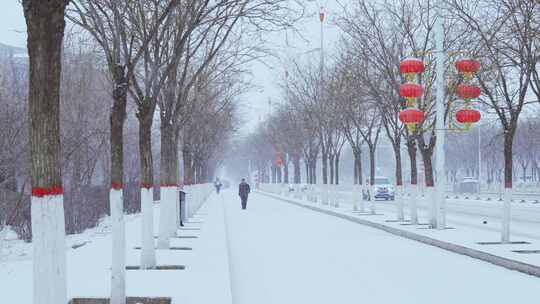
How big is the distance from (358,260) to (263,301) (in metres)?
5.57

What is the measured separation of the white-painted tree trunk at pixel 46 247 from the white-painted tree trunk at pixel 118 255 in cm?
274

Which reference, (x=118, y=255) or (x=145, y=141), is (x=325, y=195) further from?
(x=118, y=255)

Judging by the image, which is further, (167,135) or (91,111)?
(91,111)

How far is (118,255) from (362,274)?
17.3 ft

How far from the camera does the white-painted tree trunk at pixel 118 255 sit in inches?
371

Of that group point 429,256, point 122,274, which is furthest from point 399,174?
point 122,274

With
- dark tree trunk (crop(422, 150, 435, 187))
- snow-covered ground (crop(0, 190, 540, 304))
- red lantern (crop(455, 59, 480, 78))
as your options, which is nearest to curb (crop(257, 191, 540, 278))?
snow-covered ground (crop(0, 190, 540, 304))

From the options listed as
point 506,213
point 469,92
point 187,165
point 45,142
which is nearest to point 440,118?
point 469,92

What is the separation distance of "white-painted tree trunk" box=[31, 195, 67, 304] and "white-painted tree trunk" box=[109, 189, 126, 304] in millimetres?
2735

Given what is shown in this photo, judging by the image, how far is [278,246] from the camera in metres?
19.6

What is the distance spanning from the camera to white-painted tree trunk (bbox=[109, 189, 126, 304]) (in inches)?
371

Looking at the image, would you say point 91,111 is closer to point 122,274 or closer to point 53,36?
point 122,274

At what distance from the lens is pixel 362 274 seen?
45.1 feet

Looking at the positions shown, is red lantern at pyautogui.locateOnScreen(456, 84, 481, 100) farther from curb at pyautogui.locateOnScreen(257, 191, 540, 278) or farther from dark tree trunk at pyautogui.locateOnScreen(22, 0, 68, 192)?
dark tree trunk at pyautogui.locateOnScreen(22, 0, 68, 192)
